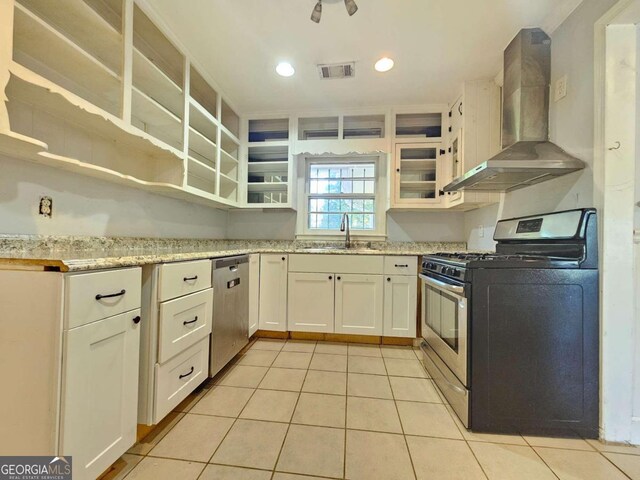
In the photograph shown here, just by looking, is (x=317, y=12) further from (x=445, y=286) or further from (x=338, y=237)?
(x=338, y=237)

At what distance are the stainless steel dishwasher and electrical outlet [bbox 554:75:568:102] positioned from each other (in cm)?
240

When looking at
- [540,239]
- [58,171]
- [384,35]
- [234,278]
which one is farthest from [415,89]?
[58,171]

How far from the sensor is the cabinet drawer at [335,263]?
251cm

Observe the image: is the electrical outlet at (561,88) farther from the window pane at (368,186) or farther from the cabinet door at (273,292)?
the cabinet door at (273,292)

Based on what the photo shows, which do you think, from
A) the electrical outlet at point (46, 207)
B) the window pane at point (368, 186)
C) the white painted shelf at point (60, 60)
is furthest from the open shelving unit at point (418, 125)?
the electrical outlet at point (46, 207)

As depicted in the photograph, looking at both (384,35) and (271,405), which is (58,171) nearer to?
(271,405)

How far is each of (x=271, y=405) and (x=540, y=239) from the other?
1.90 metres

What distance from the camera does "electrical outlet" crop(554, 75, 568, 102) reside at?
5.31 feet

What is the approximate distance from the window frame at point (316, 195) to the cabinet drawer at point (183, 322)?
167 cm

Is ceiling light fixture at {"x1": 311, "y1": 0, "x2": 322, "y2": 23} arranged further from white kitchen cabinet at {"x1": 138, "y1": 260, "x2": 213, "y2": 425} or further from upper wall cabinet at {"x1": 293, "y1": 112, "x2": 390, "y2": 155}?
white kitchen cabinet at {"x1": 138, "y1": 260, "x2": 213, "y2": 425}

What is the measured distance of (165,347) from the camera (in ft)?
4.29

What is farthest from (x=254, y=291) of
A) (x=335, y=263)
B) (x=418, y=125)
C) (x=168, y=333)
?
(x=418, y=125)

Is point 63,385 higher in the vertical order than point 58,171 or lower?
lower

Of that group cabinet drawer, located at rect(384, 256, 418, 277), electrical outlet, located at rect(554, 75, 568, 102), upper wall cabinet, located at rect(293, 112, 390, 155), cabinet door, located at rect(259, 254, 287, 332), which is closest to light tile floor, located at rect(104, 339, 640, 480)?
cabinet door, located at rect(259, 254, 287, 332)
